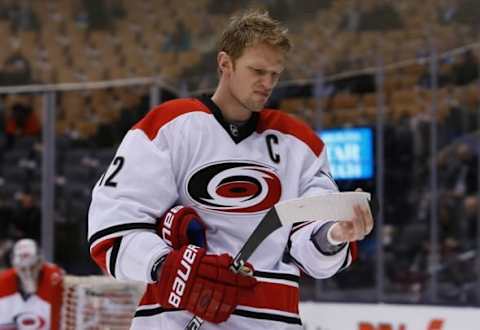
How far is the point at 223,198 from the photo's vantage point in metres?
2.13

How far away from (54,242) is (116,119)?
0.92m

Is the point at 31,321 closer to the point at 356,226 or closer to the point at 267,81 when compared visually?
the point at 267,81

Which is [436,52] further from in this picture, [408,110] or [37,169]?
[37,169]

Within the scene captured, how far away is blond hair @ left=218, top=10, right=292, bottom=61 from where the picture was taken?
2135 millimetres

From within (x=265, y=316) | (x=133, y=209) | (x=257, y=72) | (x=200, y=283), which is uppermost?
(x=257, y=72)

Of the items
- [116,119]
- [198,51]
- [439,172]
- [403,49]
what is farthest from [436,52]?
[198,51]

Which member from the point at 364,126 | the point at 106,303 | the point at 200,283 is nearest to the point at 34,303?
the point at 106,303

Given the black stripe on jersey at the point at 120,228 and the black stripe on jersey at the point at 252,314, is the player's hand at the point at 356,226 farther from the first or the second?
the black stripe on jersey at the point at 120,228

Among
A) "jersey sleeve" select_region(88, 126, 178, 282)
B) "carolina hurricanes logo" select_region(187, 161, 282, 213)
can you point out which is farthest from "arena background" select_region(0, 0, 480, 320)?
"jersey sleeve" select_region(88, 126, 178, 282)

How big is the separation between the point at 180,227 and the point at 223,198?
4.9 inches

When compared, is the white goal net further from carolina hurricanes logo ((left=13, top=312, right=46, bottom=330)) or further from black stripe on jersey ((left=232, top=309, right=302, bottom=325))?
black stripe on jersey ((left=232, top=309, right=302, bottom=325))

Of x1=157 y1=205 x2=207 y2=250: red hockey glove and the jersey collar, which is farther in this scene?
the jersey collar

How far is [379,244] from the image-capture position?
6.32m

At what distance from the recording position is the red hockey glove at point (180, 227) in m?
2.04
